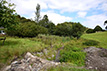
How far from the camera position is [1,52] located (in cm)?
449

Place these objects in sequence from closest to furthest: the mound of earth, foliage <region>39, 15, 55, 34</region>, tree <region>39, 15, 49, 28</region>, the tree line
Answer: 1. the mound of earth
2. the tree line
3. tree <region>39, 15, 49, 28</region>
4. foliage <region>39, 15, 55, 34</region>

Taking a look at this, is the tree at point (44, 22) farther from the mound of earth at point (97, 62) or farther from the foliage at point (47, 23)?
the mound of earth at point (97, 62)

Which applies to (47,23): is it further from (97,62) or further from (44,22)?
(97,62)

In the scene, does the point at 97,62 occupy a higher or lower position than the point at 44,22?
lower

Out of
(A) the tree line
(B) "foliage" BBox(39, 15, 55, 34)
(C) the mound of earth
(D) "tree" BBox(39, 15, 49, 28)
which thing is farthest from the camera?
(B) "foliage" BBox(39, 15, 55, 34)

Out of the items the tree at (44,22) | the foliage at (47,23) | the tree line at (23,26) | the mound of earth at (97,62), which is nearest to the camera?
the mound of earth at (97,62)

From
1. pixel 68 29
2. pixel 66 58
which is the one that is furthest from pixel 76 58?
pixel 68 29

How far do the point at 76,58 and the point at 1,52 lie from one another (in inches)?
239

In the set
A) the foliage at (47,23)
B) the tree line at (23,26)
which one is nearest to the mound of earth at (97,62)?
the tree line at (23,26)

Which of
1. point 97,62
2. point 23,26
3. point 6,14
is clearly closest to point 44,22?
point 23,26

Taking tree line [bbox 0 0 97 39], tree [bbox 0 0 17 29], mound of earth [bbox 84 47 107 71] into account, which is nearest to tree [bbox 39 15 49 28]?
tree line [bbox 0 0 97 39]

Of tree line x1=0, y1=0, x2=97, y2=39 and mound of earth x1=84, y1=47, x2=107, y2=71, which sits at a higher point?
tree line x1=0, y1=0, x2=97, y2=39

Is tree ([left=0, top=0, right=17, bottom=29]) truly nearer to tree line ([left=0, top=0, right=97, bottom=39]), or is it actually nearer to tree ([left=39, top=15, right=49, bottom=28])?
tree line ([left=0, top=0, right=97, bottom=39])

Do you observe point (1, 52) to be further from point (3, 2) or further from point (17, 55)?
point (3, 2)
